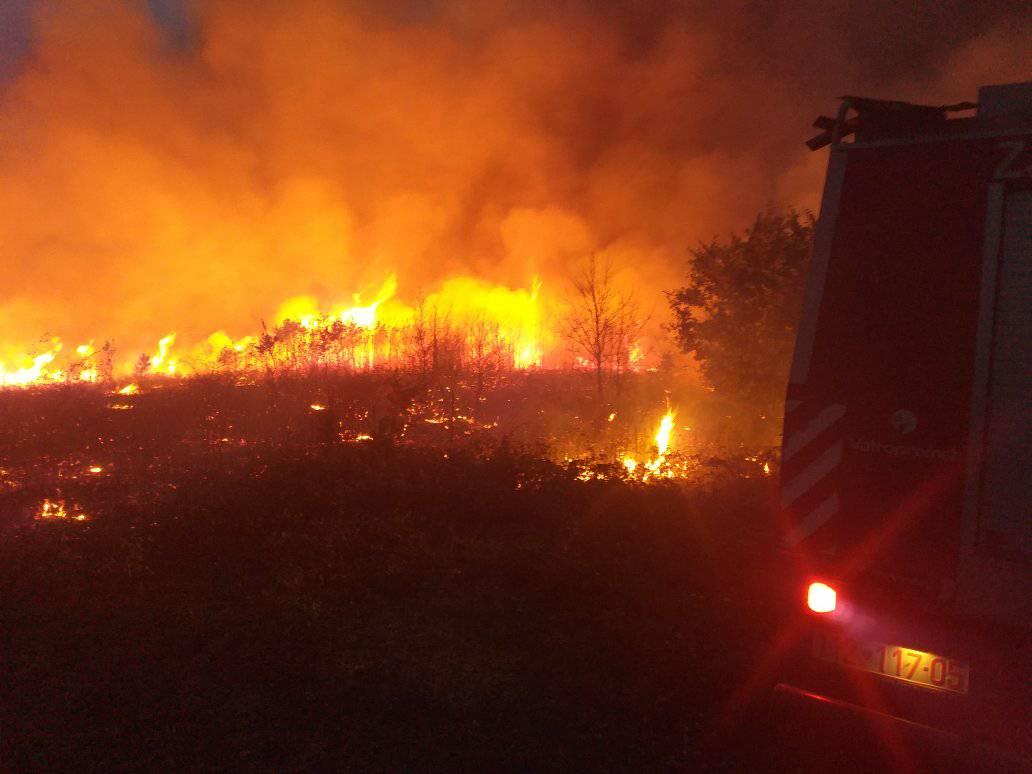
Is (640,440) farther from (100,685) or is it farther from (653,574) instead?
(100,685)

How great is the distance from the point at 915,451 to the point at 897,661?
102 centimetres

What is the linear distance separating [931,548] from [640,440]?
9848 mm

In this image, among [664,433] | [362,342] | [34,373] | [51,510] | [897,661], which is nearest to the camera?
[897,661]

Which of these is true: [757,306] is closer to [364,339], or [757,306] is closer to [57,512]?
[57,512]

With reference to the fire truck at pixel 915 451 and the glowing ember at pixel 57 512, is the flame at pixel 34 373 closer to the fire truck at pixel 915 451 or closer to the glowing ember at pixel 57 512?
the glowing ember at pixel 57 512

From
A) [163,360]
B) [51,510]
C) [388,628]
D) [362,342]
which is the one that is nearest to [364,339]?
[362,342]

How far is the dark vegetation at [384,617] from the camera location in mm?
3865

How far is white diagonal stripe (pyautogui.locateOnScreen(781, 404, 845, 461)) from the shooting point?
359cm

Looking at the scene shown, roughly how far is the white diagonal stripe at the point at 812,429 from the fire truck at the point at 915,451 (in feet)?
0.04

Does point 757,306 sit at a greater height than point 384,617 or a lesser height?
greater

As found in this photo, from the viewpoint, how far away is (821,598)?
3359 millimetres

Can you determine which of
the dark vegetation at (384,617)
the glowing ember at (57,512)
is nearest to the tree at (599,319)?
the dark vegetation at (384,617)

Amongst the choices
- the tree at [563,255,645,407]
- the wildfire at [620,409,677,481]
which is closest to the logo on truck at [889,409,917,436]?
the wildfire at [620,409,677,481]

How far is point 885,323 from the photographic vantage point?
11.6 feet
